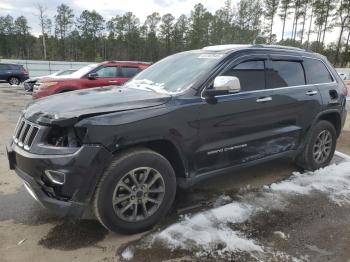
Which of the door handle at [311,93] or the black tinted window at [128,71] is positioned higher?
the door handle at [311,93]

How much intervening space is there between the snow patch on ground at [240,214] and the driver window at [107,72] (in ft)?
24.3

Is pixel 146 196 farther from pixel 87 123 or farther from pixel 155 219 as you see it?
pixel 87 123

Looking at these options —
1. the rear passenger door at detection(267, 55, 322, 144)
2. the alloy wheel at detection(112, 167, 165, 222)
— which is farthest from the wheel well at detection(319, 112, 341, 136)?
the alloy wheel at detection(112, 167, 165, 222)

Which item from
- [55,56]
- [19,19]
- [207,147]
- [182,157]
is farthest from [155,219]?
[19,19]

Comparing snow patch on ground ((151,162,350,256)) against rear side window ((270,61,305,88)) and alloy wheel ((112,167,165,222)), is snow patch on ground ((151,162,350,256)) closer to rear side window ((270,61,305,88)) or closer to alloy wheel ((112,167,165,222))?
alloy wheel ((112,167,165,222))

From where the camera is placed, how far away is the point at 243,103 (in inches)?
162

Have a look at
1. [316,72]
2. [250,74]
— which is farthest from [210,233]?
[316,72]

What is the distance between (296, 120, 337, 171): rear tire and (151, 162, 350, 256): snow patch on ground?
14 cm

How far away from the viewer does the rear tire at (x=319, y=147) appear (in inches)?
206

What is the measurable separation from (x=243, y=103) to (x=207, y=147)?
0.70 meters

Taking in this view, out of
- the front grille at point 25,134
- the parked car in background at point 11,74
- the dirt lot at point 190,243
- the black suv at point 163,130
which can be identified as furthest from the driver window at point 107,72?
the parked car in background at point 11,74

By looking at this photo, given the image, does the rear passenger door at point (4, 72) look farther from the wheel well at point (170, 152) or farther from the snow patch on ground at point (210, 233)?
the snow patch on ground at point (210, 233)

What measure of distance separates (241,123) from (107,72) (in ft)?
25.8

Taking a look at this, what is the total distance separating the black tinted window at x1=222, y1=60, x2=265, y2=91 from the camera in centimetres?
420
